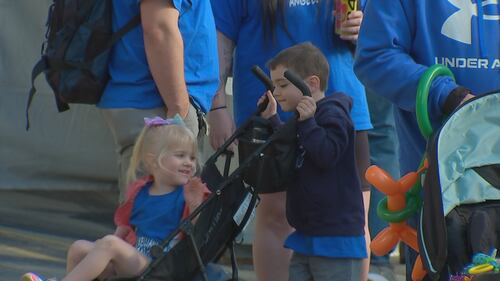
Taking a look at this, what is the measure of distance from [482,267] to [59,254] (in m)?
4.23

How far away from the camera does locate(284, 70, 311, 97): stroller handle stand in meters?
4.75

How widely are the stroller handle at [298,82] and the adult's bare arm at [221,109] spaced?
3.21 ft

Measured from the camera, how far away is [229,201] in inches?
184

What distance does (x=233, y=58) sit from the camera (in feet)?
19.2

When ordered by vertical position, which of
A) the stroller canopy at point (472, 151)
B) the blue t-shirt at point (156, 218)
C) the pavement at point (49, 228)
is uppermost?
the stroller canopy at point (472, 151)

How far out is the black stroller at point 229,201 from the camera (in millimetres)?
4484

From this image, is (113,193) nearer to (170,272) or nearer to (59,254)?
(59,254)

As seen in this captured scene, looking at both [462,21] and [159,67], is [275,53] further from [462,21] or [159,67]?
[462,21]

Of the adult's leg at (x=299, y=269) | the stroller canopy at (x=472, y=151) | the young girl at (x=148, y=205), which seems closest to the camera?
the stroller canopy at (x=472, y=151)

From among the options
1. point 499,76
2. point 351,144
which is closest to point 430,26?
point 499,76

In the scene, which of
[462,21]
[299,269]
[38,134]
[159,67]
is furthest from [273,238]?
[38,134]

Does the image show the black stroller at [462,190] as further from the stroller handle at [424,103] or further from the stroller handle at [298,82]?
the stroller handle at [298,82]

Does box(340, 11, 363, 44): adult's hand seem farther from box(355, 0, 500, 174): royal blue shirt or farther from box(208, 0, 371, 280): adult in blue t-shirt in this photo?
box(355, 0, 500, 174): royal blue shirt

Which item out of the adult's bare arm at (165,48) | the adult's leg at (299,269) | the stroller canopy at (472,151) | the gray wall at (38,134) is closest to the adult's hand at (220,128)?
the adult's bare arm at (165,48)
